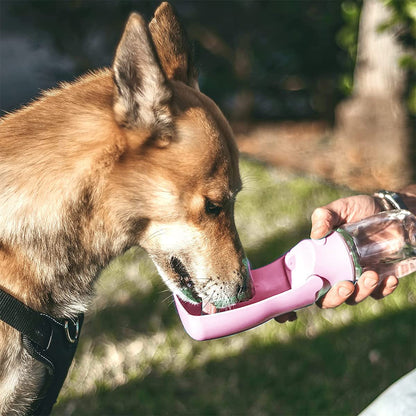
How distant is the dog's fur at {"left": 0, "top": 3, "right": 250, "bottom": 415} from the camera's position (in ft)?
6.36

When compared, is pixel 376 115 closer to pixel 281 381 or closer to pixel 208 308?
pixel 281 381

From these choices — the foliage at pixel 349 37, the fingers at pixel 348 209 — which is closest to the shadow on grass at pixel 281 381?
the fingers at pixel 348 209

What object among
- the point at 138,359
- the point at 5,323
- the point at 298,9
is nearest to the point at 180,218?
the point at 5,323

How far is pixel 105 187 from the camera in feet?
6.55

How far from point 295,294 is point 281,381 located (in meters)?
1.28

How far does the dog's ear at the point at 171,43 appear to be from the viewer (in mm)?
2367

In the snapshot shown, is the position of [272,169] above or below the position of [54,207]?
below

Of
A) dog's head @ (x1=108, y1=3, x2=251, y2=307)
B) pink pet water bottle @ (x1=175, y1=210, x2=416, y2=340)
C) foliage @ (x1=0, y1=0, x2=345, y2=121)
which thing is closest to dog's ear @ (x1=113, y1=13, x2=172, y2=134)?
dog's head @ (x1=108, y1=3, x2=251, y2=307)

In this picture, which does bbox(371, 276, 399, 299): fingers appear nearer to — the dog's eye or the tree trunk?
the dog's eye

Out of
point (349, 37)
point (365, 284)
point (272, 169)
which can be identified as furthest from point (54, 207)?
point (349, 37)

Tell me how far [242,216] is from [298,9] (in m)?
2.89

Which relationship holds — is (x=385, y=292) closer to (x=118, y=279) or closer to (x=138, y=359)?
(x=138, y=359)

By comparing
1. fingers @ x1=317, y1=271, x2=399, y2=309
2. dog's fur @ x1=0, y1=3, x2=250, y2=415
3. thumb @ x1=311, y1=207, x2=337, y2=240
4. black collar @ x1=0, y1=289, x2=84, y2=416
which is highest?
dog's fur @ x1=0, y1=3, x2=250, y2=415

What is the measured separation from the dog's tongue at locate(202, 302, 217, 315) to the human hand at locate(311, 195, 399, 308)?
0.50 meters
